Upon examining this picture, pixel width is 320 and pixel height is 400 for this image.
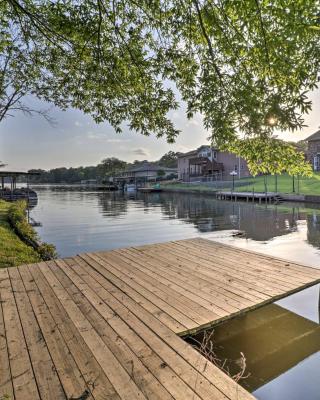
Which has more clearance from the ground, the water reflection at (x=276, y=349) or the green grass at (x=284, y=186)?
the green grass at (x=284, y=186)

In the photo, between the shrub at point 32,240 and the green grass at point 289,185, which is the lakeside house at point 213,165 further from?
the shrub at point 32,240

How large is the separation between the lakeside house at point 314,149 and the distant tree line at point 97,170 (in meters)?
62.0

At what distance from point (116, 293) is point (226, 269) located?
8.43ft

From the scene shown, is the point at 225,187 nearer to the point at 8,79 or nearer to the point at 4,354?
the point at 8,79

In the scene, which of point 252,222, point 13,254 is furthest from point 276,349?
point 252,222

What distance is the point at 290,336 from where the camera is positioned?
514 cm

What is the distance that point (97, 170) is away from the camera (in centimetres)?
12175

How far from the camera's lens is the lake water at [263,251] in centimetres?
414

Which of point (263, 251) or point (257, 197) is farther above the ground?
point (257, 197)

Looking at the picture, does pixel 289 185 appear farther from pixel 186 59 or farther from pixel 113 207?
pixel 186 59

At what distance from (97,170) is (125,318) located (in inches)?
4796

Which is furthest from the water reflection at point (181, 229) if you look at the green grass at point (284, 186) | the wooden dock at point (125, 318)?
the green grass at point (284, 186)

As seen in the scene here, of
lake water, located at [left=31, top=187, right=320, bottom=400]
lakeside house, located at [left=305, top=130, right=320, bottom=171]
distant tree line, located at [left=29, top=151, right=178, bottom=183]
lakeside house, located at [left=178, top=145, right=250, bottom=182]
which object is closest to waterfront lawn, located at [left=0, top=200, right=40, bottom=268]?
lake water, located at [left=31, top=187, right=320, bottom=400]

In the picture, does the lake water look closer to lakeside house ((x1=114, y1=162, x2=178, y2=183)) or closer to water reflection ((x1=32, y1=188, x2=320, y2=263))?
water reflection ((x1=32, y1=188, x2=320, y2=263))
